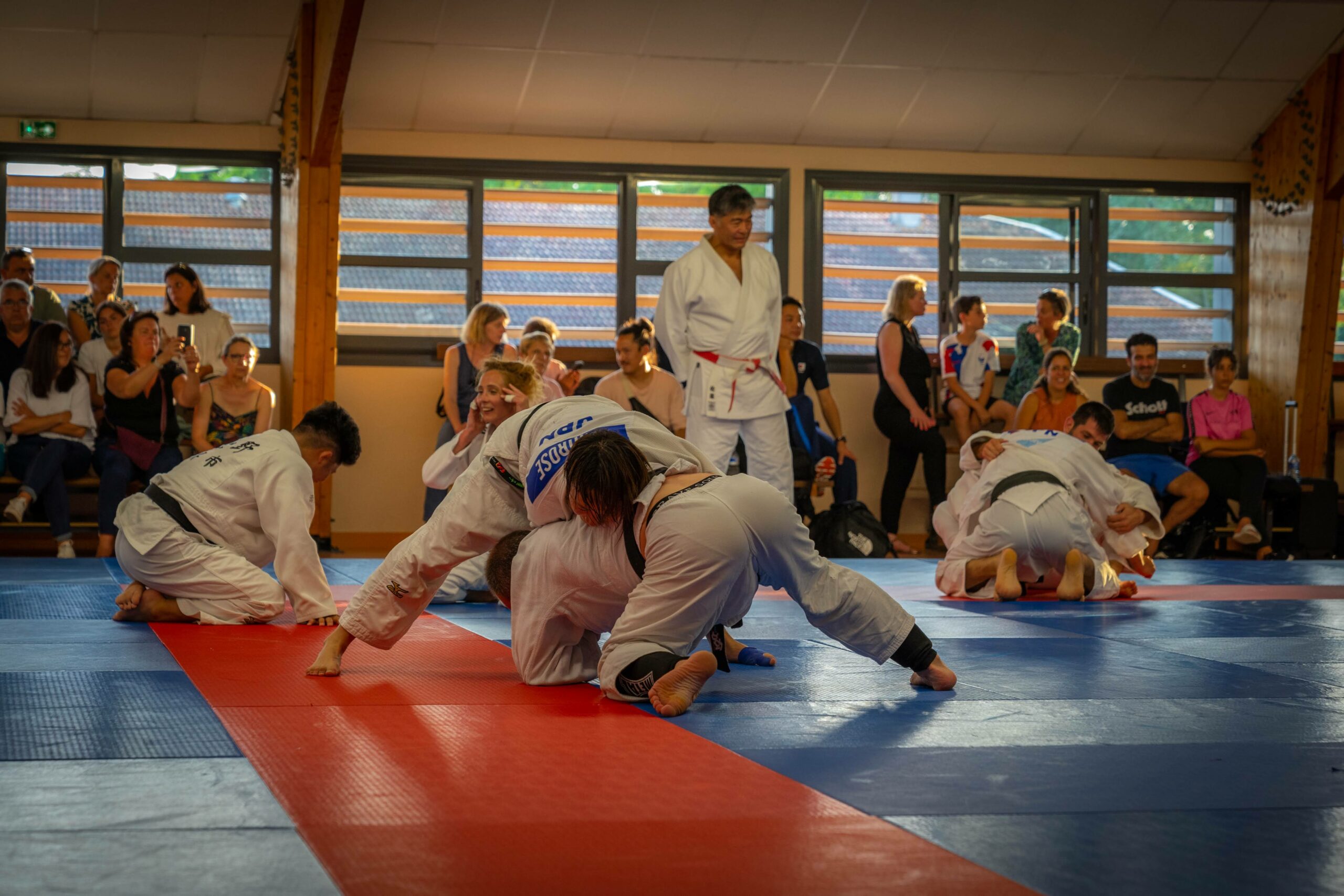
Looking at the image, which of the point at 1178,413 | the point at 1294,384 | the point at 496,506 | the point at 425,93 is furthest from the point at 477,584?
the point at 1294,384

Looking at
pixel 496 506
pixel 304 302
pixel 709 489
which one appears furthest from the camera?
pixel 304 302

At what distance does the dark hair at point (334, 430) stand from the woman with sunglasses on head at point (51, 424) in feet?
10.8

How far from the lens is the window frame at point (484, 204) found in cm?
890

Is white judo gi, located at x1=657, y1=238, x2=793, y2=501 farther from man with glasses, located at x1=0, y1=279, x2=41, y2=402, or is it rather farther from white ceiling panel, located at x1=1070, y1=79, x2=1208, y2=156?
white ceiling panel, located at x1=1070, y1=79, x2=1208, y2=156

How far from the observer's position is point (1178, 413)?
8398 millimetres

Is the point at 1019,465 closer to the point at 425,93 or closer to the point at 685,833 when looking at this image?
the point at 685,833

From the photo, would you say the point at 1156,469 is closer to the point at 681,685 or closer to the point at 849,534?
the point at 849,534

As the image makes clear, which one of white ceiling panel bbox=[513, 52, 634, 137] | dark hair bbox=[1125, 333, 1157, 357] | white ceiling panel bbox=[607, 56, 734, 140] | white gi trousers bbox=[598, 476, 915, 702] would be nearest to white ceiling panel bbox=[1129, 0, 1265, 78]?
dark hair bbox=[1125, 333, 1157, 357]

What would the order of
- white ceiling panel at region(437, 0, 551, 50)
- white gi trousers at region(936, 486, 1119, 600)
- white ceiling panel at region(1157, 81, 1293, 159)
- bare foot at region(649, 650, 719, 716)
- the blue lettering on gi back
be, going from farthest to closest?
white ceiling panel at region(1157, 81, 1293, 159) < white ceiling panel at region(437, 0, 551, 50) < white gi trousers at region(936, 486, 1119, 600) < the blue lettering on gi back < bare foot at region(649, 650, 719, 716)

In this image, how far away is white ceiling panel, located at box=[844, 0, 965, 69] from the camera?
8117 mm

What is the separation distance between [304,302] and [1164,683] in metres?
6.07

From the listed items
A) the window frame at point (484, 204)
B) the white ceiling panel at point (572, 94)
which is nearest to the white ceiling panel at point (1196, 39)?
the window frame at point (484, 204)

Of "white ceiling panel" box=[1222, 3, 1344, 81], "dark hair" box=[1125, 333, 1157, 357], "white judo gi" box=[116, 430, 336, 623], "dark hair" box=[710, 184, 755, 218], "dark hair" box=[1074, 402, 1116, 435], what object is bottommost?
"white judo gi" box=[116, 430, 336, 623]

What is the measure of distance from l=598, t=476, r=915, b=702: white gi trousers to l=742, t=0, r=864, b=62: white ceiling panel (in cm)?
571
